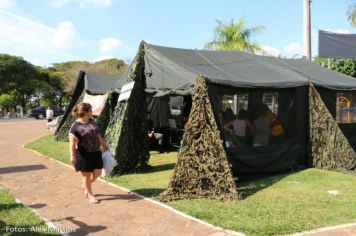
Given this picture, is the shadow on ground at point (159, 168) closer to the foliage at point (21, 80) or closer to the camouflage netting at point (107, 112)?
the camouflage netting at point (107, 112)

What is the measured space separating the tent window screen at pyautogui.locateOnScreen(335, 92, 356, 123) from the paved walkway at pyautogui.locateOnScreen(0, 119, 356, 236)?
20.6ft

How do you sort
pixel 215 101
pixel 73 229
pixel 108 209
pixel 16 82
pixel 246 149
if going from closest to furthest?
pixel 73 229, pixel 108 209, pixel 215 101, pixel 246 149, pixel 16 82

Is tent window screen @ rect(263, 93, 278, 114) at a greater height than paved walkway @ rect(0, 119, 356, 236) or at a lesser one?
greater

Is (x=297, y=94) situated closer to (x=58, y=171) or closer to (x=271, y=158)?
(x=271, y=158)

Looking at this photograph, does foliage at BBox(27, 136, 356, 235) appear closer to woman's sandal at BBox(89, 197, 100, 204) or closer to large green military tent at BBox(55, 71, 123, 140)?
woman's sandal at BBox(89, 197, 100, 204)

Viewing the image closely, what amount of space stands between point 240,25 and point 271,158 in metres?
13.7

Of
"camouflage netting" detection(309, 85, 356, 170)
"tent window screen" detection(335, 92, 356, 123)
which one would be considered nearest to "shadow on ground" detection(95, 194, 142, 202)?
"camouflage netting" detection(309, 85, 356, 170)

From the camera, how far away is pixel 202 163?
7766mm

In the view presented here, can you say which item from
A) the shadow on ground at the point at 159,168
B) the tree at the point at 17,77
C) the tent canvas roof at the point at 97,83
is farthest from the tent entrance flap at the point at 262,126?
the tree at the point at 17,77

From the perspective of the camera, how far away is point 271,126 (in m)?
10.1

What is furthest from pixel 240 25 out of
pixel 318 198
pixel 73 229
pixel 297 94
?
pixel 73 229

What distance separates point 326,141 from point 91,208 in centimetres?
608

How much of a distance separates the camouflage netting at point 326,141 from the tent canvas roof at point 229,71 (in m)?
0.67

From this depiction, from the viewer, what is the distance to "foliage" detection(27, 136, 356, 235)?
234 inches
